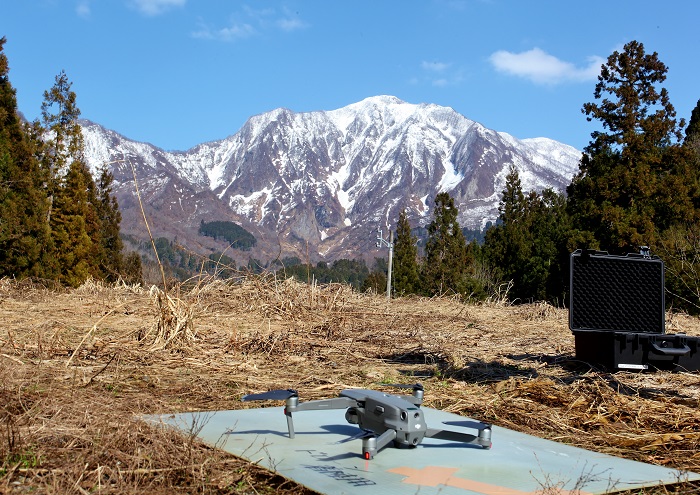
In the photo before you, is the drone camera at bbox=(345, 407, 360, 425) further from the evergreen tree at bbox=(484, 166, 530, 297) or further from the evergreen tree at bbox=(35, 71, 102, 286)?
the evergreen tree at bbox=(484, 166, 530, 297)

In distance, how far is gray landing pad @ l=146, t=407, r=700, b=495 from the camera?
219 centimetres

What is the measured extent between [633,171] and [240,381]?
24893 millimetres

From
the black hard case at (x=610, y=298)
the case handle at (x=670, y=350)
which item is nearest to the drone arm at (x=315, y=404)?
the case handle at (x=670, y=350)

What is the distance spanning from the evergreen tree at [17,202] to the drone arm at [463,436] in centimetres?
1529

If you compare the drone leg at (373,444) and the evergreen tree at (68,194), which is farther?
the evergreen tree at (68,194)

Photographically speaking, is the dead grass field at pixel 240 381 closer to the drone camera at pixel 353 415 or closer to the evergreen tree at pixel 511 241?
the drone camera at pixel 353 415

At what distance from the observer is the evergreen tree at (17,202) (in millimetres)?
16766

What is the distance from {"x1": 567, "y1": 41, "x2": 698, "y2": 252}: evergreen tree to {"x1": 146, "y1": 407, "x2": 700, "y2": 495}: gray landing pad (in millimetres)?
23580

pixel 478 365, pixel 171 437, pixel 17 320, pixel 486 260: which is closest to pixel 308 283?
pixel 17 320

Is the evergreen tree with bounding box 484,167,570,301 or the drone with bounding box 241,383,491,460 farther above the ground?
the evergreen tree with bounding box 484,167,570,301

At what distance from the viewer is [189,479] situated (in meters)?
2.14

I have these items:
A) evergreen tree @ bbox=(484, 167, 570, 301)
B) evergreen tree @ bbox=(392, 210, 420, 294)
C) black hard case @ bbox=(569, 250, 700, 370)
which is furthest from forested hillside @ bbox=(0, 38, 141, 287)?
evergreen tree @ bbox=(392, 210, 420, 294)

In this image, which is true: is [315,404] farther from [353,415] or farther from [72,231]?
[72,231]

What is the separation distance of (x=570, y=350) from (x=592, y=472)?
3.72 m
